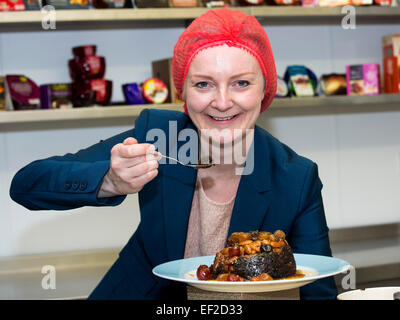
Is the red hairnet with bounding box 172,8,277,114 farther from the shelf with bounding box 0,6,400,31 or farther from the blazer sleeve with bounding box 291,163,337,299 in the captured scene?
the shelf with bounding box 0,6,400,31

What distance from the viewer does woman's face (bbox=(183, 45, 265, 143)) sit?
1.30 meters

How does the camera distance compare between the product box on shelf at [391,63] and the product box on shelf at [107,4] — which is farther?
the product box on shelf at [391,63]

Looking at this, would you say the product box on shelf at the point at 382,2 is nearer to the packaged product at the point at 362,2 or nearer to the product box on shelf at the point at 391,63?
the packaged product at the point at 362,2

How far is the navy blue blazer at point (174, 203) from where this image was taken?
1.28 metres

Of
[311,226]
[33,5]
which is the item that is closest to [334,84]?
[33,5]

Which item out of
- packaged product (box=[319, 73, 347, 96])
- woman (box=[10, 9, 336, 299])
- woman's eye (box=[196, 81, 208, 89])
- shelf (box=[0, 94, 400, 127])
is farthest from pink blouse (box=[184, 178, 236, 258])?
packaged product (box=[319, 73, 347, 96])

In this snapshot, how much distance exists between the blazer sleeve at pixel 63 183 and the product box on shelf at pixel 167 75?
1027mm

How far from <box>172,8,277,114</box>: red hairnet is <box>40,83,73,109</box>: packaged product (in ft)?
3.39

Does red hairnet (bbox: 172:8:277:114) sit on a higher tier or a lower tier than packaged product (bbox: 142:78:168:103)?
higher

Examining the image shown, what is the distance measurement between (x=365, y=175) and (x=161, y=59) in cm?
119

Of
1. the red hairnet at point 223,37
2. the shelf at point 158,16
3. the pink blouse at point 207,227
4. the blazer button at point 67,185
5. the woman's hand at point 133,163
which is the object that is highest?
the shelf at point 158,16

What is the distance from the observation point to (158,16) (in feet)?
7.57

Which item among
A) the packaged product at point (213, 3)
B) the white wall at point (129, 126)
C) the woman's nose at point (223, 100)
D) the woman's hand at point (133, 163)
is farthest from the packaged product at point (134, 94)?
the woman's hand at point (133, 163)

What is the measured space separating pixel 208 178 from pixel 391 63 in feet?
5.18
